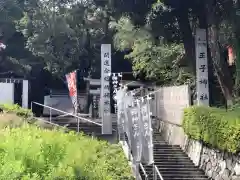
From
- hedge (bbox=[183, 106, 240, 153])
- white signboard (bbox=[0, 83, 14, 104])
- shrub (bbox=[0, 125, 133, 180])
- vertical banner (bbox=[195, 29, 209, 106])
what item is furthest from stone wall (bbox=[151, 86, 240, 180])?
white signboard (bbox=[0, 83, 14, 104])

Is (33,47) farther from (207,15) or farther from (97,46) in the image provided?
(207,15)

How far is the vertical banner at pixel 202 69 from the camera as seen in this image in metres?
13.5

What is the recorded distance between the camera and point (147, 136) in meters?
7.95

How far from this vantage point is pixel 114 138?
1706cm

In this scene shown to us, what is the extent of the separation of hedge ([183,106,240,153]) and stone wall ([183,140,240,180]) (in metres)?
0.24

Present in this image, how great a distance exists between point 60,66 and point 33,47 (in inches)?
74.7

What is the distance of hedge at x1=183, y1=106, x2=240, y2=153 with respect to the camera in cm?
1006

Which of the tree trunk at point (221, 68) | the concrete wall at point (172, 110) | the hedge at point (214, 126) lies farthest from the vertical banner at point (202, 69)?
the concrete wall at point (172, 110)

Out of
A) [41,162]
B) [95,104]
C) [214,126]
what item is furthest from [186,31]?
[95,104]

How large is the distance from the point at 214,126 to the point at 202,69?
2.81 m

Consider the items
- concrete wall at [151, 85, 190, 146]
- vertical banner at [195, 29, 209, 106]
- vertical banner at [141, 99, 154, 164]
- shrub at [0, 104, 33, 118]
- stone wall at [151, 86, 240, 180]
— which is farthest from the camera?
shrub at [0, 104, 33, 118]

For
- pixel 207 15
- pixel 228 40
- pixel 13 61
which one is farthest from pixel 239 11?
pixel 13 61

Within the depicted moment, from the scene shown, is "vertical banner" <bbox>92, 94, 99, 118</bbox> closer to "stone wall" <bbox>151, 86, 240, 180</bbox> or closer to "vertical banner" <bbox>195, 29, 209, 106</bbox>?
"stone wall" <bbox>151, 86, 240, 180</bbox>

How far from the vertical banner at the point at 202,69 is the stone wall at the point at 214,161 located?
1.42m
